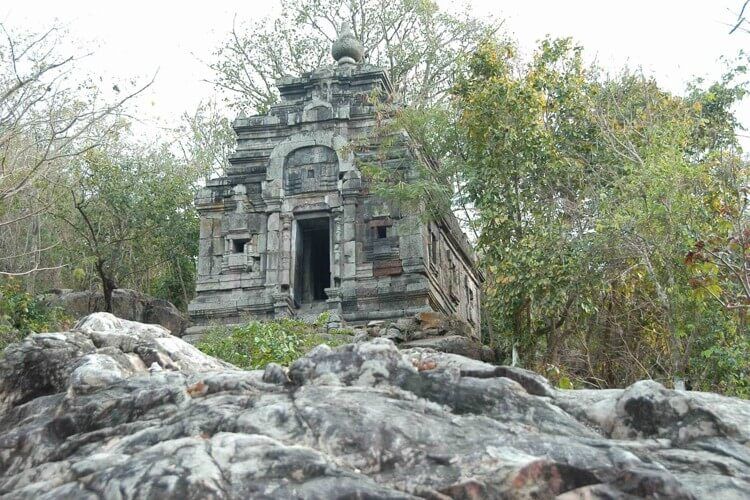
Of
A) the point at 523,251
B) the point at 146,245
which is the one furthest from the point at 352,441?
the point at 146,245

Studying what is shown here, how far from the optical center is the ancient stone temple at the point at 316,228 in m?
18.3

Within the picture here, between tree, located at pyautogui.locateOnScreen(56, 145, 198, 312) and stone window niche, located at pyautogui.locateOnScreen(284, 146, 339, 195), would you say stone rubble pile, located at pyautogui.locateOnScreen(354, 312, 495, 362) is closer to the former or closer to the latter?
stone window niche, located at pyautogui.locateOnScreen(284, 146, 339, 195)

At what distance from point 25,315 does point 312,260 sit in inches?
241

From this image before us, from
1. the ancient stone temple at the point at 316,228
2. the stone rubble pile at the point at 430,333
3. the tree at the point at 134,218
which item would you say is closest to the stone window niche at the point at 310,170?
the ancient stone temple at the point at 316,228

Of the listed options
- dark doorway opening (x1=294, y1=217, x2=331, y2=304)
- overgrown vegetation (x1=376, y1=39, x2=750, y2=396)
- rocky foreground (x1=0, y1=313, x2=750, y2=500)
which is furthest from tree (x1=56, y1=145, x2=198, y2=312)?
rocky foreground (x1=0, y1=313, x2=750, y2=500)

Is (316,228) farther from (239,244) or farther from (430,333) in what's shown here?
(430,333)

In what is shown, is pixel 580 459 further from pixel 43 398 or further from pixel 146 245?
pixel 146 245

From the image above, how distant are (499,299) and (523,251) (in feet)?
3.30

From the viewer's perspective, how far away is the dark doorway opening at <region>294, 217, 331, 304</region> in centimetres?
1964

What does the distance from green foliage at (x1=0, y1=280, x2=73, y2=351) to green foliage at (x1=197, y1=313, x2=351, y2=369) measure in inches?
148

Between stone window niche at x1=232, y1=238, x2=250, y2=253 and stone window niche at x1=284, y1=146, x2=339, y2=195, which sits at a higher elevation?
stone window niche at x1=284, y1=146, x2=339, y2=195

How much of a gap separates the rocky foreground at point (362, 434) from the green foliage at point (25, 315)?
11.2 m

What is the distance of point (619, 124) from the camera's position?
16.9m

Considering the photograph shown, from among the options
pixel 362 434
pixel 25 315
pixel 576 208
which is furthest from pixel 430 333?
pixel 362 434
